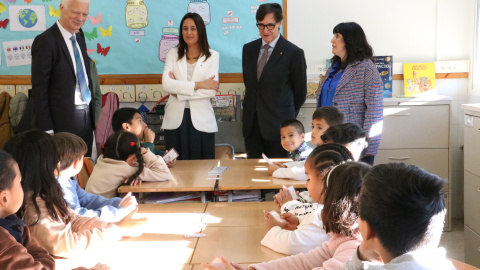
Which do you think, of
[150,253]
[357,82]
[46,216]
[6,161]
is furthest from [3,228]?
[357,82]

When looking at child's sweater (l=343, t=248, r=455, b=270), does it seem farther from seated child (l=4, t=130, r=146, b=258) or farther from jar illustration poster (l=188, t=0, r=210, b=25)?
jar illustration poster (l=188, t=0, r=210, b=25)

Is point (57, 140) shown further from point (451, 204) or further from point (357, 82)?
point (451, 204)

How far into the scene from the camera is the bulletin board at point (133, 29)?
19.1 ft

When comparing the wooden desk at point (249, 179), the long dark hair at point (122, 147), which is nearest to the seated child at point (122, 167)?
the long dark hair at point (122, 147)

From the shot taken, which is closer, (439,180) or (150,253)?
(439,180)

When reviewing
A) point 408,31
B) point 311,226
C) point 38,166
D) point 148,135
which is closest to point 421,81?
point 408,31

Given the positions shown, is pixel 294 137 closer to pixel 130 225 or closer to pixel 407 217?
pixel 130 225

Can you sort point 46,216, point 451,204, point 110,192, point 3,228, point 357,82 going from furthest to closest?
1. point 451,204
2. point 357,82
3. point 110,192
4. point 46,216
5. point 3,228

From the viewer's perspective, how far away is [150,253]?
2.20 meters

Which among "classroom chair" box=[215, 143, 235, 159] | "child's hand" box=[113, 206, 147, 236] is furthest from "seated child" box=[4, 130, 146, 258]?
"classroom chair" box=[215, 143, 235, 159]

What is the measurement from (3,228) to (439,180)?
4.04 feet

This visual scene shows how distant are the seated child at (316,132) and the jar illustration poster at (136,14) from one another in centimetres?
276

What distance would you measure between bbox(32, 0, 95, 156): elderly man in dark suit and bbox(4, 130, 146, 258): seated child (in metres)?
1.90

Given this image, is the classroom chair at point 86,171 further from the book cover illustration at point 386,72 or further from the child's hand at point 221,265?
the book cover illustration at point 386,72
